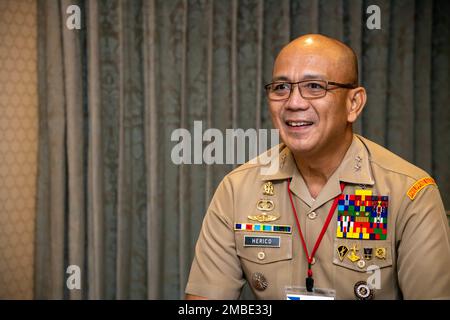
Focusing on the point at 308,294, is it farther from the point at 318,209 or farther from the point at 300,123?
the point at 300,123

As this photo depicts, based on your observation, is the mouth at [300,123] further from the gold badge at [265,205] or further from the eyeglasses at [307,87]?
the gold badge at [265,205]

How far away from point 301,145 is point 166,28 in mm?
1299

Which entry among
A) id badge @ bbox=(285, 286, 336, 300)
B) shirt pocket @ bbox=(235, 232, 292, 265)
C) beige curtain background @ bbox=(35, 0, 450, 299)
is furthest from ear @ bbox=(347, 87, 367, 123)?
beige curtain background @ bbox=(35, 0, 450, 299)

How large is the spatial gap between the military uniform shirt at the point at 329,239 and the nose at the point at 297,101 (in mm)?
236

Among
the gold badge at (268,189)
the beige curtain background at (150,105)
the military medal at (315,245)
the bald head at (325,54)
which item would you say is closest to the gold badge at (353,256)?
the military medal at (315,245)

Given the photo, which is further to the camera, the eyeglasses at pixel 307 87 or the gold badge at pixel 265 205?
the gold badge at pixel 265 205

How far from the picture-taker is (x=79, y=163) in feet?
8.27

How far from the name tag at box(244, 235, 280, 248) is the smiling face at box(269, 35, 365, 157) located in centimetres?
30

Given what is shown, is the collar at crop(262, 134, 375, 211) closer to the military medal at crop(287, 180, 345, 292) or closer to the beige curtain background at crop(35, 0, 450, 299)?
the military medal at crop(287, 180, 345, 292)

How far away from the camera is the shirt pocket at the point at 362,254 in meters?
1.51

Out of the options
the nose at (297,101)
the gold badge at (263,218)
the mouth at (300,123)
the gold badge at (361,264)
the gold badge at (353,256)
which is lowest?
the gold badge at (361,264)

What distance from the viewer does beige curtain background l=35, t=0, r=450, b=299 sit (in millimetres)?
2510

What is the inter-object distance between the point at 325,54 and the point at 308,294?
754mm

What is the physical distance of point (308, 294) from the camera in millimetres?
1522
